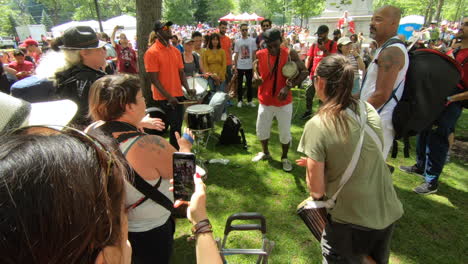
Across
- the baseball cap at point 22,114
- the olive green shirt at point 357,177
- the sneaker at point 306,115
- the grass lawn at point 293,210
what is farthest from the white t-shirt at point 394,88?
the sneaker at point 306,115

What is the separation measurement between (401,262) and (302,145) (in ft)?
6.50

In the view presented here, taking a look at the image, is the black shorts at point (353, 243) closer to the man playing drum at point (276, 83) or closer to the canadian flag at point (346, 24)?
the man playing drum at point (276, 83)

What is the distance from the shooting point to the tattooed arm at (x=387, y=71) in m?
2.52

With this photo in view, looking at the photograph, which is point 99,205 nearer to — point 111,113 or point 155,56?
point 111,113

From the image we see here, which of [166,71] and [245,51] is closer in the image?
[166,71]

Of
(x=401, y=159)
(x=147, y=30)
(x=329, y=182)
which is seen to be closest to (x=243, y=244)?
(x=329, y=182)

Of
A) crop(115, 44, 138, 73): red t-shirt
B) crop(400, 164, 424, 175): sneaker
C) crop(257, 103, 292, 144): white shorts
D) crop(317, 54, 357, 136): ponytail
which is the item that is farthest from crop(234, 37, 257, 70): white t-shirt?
crop(317, 54, 357, 136): ponytail

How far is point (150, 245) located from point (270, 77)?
3.07 meters

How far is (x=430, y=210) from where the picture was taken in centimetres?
352

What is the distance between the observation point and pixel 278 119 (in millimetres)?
4363

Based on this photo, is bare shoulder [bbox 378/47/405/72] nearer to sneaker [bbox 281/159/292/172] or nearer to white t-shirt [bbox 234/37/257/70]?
sneaker [bbox 281/159/292/172]

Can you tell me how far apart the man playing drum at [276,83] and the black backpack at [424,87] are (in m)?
1.62

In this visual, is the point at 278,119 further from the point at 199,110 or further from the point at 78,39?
the point at 78,39

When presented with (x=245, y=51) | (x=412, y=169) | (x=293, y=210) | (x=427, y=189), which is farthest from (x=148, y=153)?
(x=245, y=51)
